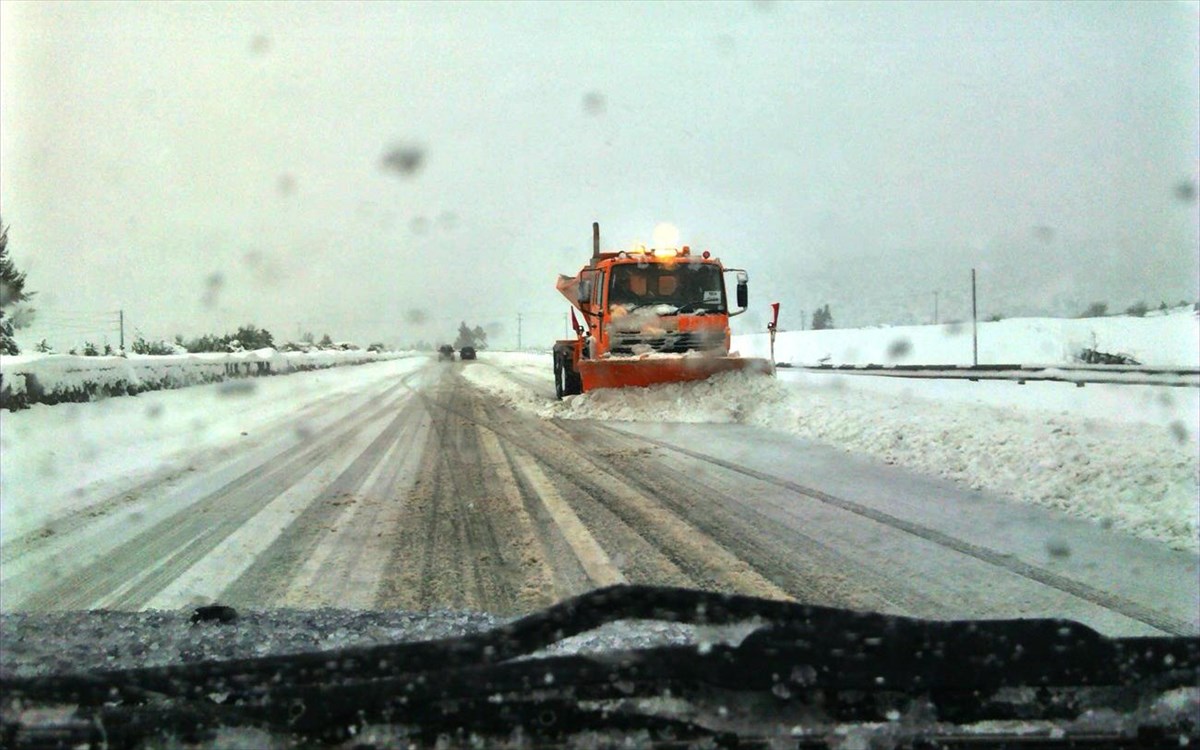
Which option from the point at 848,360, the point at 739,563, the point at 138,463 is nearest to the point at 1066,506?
the point at 739,563

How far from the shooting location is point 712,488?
865 centimetres

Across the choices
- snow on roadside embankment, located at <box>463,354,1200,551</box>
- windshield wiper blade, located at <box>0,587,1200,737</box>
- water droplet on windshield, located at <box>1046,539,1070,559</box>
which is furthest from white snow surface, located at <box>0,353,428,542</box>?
water droplet on windshield, located at <box>1046,539,1070,559</box>

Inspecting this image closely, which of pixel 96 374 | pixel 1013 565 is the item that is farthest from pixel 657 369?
pixel 96 374

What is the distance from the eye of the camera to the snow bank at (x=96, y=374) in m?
17.3

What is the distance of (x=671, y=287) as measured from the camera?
17625 mm

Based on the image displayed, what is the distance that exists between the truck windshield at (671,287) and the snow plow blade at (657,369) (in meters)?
1.27

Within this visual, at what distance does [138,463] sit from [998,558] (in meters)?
10.1

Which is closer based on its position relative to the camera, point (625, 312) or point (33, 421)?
point (33, 421)

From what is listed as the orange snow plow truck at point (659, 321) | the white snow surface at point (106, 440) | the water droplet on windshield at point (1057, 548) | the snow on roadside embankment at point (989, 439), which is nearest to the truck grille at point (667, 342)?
the orange snow plow truck at point (659, 321)

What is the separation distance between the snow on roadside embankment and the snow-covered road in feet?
1.57

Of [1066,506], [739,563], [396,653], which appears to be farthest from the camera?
[1066,506]

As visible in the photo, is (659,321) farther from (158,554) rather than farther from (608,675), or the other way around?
(608,675)

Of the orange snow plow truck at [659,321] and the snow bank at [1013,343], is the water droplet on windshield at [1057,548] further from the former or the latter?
the snow bank at [1013,343]

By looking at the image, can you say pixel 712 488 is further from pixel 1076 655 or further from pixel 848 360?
pixel 848 360
